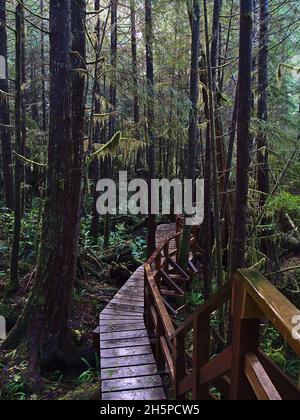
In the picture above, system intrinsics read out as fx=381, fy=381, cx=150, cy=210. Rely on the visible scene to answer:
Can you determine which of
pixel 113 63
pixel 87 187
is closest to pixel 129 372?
pixel 87 187

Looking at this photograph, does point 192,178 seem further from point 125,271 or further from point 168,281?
point 125,271

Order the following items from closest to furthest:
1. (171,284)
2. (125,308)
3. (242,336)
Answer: (242,336) → (125,308) → (171,284)

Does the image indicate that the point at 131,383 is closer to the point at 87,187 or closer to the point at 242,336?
the point at 242,336

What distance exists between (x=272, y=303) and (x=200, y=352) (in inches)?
59.6

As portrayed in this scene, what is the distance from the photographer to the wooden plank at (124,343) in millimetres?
6215

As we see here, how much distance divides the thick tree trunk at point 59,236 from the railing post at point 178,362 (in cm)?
319

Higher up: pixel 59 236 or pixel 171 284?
pixel 59 236

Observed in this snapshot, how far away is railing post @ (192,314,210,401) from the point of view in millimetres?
3146

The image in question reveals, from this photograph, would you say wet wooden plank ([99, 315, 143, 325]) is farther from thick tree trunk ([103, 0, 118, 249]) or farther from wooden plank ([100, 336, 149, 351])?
thick tree trunk ([103, 0, 118, 249])

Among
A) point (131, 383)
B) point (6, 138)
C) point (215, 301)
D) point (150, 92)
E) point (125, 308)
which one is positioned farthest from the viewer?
point (6, 138)

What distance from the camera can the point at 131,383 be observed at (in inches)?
201

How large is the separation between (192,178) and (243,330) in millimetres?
8131

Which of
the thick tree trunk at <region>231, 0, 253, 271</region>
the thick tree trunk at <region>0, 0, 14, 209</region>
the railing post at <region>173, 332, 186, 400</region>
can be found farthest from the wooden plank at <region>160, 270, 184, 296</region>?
the thick tree trunk at <region>0, 0, 14, 209</region>
